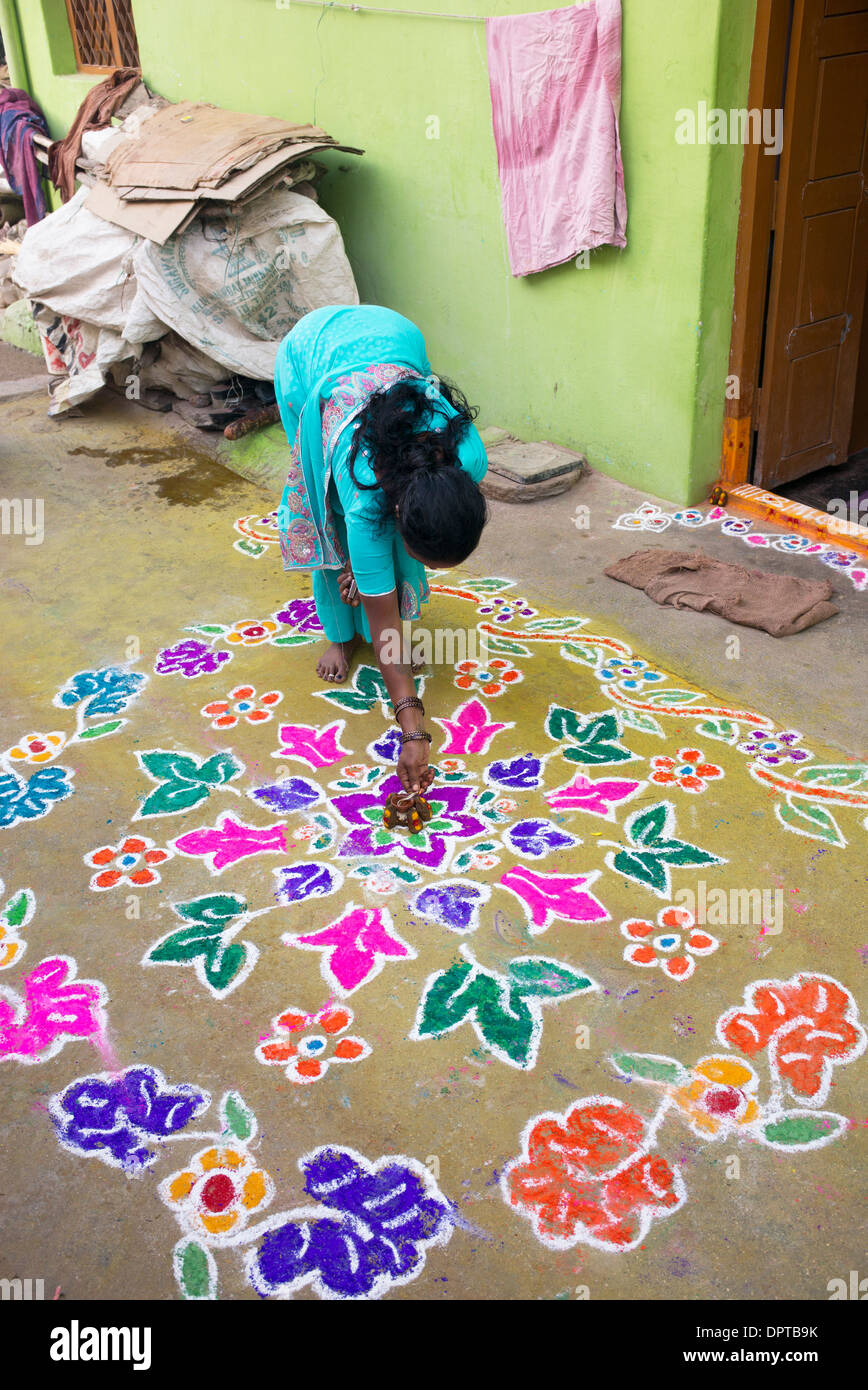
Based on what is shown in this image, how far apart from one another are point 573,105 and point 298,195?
64.7 inches

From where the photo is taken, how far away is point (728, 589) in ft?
12.9

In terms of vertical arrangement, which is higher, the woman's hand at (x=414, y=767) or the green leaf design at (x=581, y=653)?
the woman's hand at (x=414, y=767)

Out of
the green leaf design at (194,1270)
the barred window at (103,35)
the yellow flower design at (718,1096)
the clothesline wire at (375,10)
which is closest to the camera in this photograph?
the green leaf design at (194,1270)

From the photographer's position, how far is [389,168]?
5.41 metres

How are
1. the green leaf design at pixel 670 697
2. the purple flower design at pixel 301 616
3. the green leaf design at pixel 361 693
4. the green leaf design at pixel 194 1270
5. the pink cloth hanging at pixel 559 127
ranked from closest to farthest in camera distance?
the green leaf design at pixel 194 1270 < the green leaf design at pixel 670 697 < the green leaf design at pixel 361 693 < the purple flower design at pixel 301 616 < the pink cloth hanging at pixel 559 127

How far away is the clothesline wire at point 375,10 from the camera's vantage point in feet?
15.1

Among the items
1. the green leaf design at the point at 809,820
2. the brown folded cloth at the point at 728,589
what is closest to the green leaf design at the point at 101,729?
the brown folded cloth at the point at 728,589

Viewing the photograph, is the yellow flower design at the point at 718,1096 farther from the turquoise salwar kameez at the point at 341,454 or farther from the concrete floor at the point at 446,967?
the turquoise salwar kameez at the point at 341,454

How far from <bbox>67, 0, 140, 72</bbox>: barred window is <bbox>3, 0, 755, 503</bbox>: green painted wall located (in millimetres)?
966

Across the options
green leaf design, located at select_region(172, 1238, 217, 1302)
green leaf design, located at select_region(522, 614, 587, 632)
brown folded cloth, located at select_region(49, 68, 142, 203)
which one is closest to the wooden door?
green leaf design, located at select_region(522, 614, 587, 632)

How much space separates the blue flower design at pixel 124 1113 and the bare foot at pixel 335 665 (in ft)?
5.26

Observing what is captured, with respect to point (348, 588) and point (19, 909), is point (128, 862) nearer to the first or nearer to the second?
point (19, 909)

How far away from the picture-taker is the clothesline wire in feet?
15.1

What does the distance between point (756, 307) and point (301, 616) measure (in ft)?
7.04
